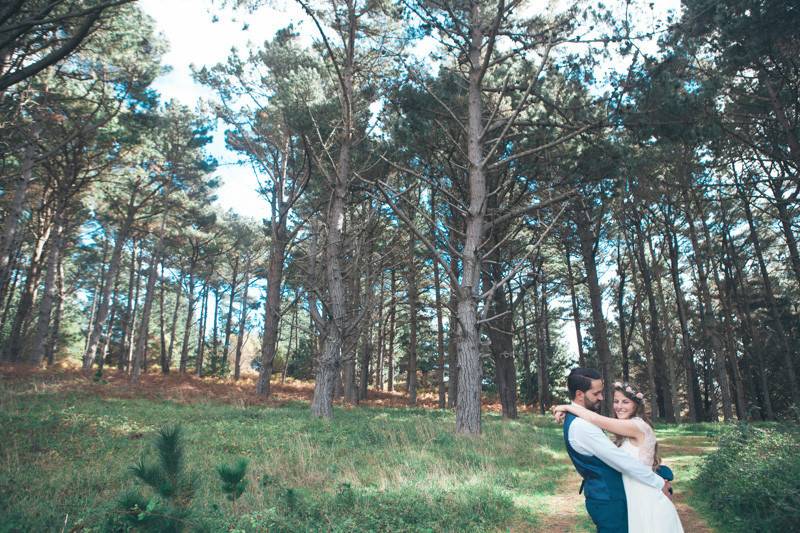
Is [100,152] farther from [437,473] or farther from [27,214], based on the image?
[437,473]

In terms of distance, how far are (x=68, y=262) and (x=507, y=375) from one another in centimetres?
3195

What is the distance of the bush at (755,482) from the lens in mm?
4406

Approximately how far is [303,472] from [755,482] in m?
5.26

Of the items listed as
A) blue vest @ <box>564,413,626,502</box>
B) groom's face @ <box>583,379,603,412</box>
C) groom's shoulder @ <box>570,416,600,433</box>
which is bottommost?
blue vest @ <box>564,413,626,502</box>

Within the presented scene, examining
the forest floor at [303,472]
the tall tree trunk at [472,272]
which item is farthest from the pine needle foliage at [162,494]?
the tall tree trunk at [472,272]

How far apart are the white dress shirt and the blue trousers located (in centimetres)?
21

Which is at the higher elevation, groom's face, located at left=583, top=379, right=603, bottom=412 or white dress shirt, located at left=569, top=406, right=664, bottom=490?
groom's face, located at left=583, top=379, right=603, bottom=412

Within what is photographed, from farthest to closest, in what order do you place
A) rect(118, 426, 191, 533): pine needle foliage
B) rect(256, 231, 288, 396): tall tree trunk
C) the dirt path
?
rect(256, 231, 288, 396): tall tree trunk
the dirt path
rect(118, 426, 191, 533): pine needle foliage

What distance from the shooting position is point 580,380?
10.4 feet

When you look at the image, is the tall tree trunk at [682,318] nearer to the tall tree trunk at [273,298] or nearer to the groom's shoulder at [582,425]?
the tall tree trunk at [273,298]

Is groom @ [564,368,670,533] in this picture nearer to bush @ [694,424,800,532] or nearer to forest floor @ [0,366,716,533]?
forest floor @ [0,366,716,533]

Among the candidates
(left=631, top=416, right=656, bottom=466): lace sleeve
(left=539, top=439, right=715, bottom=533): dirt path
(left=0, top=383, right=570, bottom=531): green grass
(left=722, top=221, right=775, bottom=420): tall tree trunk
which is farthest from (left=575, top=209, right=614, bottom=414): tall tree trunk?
(left=631, top=416, right=656, bottom=466): lace sleeve

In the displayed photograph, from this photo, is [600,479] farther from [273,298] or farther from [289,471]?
[273,298]

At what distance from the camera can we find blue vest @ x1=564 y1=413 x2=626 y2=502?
2.89m
